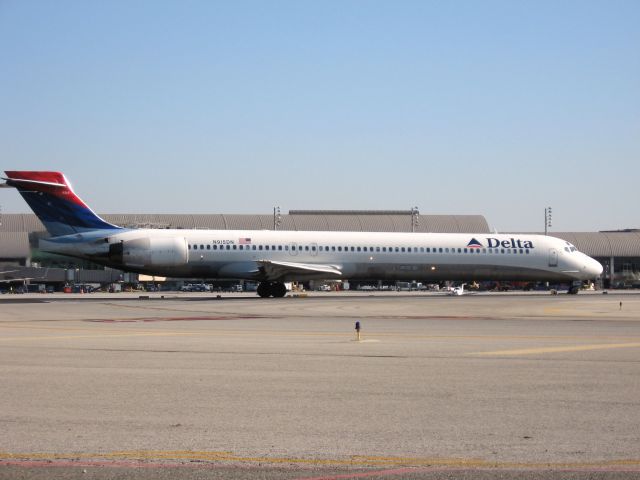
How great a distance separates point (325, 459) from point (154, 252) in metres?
44.1

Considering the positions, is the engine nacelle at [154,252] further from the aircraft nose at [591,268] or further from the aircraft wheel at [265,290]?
the aircraft nose at [591,268]

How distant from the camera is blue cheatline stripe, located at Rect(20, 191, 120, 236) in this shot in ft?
161

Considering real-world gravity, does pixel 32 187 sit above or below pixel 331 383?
above

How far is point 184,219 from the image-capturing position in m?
107

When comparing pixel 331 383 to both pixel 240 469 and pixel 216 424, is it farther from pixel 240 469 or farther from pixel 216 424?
pixel 240 469

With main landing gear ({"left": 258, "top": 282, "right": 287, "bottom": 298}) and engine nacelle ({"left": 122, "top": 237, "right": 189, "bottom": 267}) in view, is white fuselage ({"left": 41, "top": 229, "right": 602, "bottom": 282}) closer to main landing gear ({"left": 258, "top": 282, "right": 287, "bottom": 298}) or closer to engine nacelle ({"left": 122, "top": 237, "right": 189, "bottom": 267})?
engine nacelle ({"left": 122, "top": 237, "right": 189, "bottom": 267})

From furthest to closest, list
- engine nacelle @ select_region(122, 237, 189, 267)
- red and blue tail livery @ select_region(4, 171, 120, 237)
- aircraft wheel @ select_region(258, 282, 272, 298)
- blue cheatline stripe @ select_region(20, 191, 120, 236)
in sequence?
aircraft wheel @ select_region(258, 282, 272, 298) → engine nacelle @ select_region(122, 237, 189, 267) → blue cheatline stripe @ select_region(20, 191, 120, 236) → red and blue tail livery @ select_region(4, 171, 120, 237)

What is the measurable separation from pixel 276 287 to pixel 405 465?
158ft

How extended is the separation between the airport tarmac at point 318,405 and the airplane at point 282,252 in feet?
90.4

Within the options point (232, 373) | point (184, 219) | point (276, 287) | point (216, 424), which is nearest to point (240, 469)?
point (216, 424)

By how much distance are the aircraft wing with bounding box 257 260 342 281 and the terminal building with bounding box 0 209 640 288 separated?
139 feet

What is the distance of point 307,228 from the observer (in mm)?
109312

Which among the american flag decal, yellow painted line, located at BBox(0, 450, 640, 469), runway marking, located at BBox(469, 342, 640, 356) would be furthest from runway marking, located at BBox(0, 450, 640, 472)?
the american flag decal

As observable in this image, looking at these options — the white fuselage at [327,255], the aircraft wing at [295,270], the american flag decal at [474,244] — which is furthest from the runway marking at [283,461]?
the american flag decal at [474,244]
